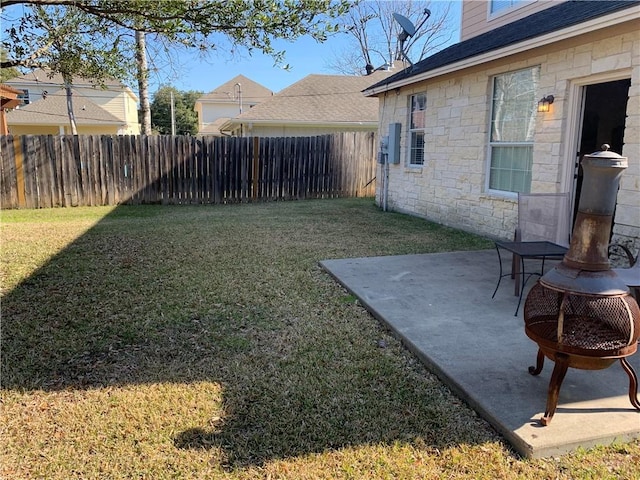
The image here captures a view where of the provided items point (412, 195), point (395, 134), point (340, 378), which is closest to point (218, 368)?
point (340, 378)

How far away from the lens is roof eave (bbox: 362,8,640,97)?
15.0 feet

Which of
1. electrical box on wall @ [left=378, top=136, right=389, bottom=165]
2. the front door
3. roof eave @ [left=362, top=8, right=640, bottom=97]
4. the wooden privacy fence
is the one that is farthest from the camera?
the wooden privacy fence

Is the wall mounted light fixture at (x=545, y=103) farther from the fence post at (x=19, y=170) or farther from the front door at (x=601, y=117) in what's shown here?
the fence post at (x=19, y=170)

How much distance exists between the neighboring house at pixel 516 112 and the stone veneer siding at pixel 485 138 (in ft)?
0.04

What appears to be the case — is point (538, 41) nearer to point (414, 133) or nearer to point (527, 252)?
point (527, 252)

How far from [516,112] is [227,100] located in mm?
29384

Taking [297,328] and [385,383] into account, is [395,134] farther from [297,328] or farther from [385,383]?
[385,383]

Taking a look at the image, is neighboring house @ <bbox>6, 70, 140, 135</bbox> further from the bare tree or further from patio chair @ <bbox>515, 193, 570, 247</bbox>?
patio chair @ <bbox>515, 193, 570, 247</bbox>

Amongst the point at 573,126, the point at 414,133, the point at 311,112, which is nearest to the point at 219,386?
the point at 573,126

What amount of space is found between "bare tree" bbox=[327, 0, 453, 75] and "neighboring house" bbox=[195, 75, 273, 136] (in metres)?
7.33

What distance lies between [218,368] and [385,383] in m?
1.11

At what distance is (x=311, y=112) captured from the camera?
18234 mm

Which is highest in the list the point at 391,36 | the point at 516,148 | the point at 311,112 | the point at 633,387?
the point at 391,36

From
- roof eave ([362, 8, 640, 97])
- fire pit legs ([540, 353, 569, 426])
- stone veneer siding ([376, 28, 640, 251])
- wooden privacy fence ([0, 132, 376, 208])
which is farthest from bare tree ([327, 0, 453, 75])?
fire pit legs ([540, 353, 569, 426])
